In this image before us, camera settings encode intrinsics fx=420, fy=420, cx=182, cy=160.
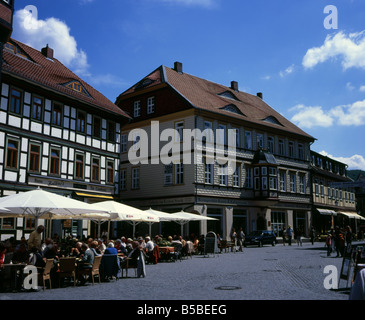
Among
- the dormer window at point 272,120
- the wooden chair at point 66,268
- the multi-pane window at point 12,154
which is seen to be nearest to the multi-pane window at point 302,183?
the dormer window at point 272,120

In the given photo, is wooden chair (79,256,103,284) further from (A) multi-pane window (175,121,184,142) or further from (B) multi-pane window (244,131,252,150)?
(B) multi-pane window (244,131,252,150)

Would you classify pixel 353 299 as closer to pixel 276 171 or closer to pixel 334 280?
pixel 334 280

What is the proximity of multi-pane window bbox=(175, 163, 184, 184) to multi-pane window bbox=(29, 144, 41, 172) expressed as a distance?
43.8 feet

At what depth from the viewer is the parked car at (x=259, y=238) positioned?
36.2m

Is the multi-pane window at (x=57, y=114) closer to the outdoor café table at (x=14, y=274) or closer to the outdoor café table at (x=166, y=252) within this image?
the outdoor café table at (x=166, y=252)

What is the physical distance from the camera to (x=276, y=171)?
41188mm

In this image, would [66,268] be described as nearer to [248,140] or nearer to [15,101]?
[15,101]

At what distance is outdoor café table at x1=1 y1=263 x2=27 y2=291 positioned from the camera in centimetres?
1148

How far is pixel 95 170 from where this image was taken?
30.1 metres

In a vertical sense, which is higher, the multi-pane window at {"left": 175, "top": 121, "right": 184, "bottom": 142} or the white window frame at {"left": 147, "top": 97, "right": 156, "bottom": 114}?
the white window frame at {"left": 147, "top": 97, "right": 156, "bottom": 114}

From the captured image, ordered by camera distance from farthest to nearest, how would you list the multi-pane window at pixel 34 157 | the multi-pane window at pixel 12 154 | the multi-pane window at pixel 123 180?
1. the multi-pane window at pixel 123 180
2. the multi-pane window at pixel 34 157
3. the multi-pane window at pixel 12 154

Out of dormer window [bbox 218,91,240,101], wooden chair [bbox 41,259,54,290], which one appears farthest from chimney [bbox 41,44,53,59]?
wooden chair [bbox 41,259,54,290]

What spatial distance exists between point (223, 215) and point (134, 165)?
9.69m

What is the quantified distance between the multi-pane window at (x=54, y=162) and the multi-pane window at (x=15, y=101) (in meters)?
3.45
